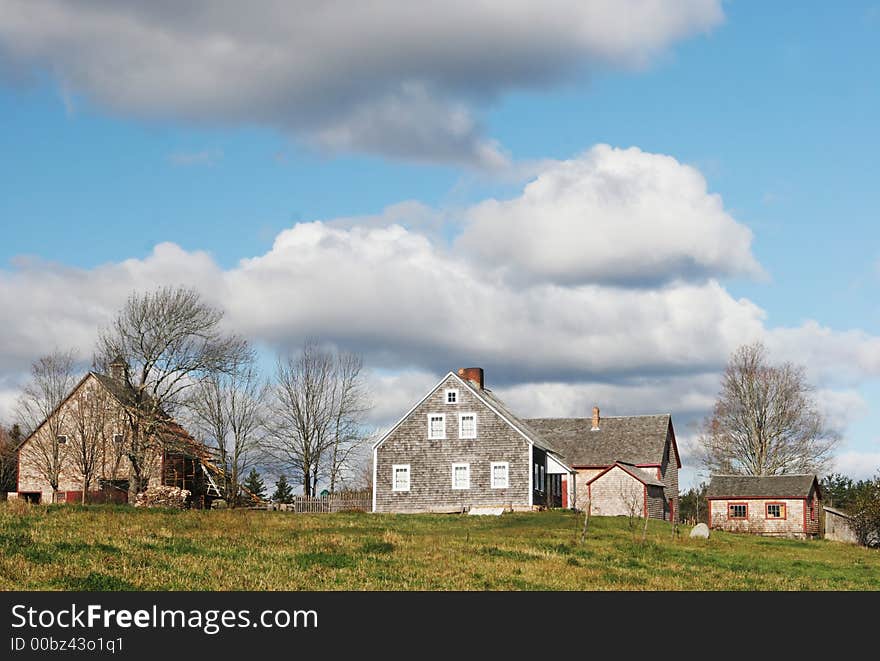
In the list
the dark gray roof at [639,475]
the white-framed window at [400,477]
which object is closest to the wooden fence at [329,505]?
the white-framed window at [400,477]

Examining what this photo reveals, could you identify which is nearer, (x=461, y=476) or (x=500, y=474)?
(x=500, y=474)

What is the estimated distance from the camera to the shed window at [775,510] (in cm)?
6662

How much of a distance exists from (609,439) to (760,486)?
36.2ft

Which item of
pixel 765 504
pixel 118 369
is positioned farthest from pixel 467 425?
pixel 118 369

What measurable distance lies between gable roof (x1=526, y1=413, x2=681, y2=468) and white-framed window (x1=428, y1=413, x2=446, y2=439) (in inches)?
504

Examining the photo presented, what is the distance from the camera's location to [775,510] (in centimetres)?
6694

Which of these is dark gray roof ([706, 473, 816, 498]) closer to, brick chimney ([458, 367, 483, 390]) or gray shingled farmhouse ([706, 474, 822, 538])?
gray shingled farmhouse ([706, 474, 822, 538])

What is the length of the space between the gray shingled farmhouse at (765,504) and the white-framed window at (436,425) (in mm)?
20175

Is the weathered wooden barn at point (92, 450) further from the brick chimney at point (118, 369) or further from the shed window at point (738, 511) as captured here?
the shed window at point (738, 511)

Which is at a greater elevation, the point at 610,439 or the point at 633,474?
the point at 610,439

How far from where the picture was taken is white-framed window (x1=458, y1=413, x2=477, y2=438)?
2435 inches

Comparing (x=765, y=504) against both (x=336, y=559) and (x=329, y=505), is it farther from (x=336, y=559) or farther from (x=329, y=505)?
(x=336, y=559)

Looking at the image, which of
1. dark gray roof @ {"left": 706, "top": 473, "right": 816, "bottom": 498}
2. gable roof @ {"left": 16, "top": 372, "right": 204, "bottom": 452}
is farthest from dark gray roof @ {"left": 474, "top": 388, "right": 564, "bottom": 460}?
gable roof @ {"left": 16, "top": 372, "right": 204, "bottom": 452}
